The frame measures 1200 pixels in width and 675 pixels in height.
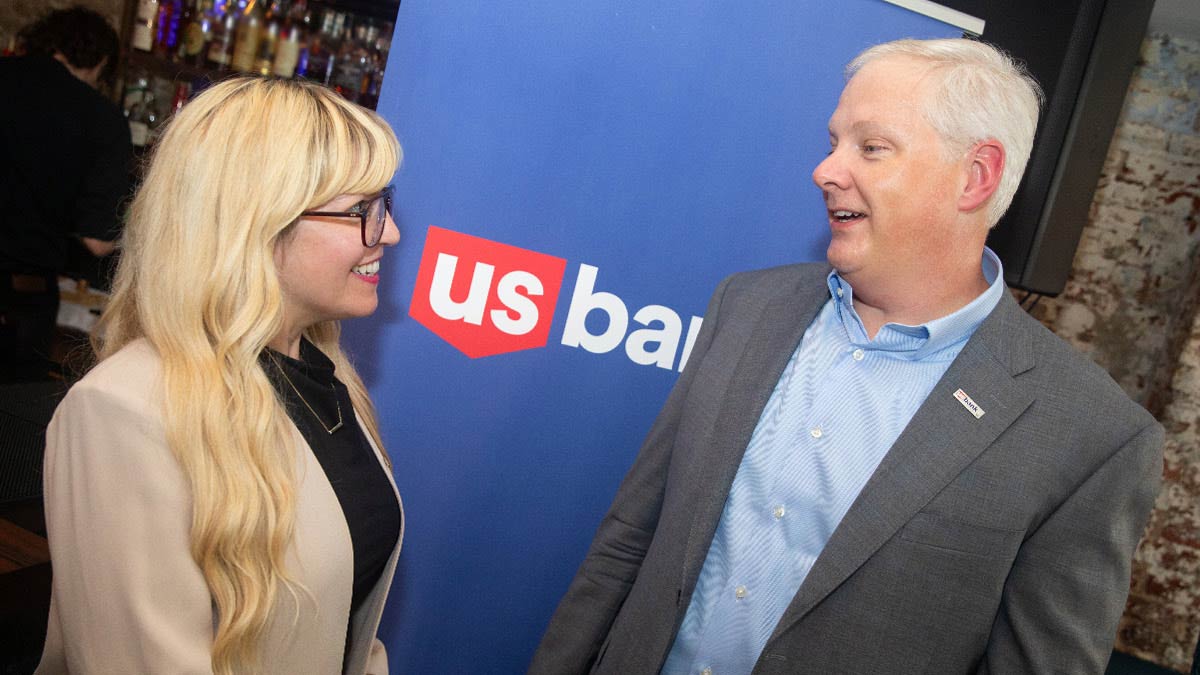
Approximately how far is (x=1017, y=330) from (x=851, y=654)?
0.60 m

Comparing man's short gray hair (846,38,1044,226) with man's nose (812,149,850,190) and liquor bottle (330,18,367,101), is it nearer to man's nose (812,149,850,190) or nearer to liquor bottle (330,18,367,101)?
man's nose (812,149,850,190)

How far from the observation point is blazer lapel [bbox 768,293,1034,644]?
1.45 meters

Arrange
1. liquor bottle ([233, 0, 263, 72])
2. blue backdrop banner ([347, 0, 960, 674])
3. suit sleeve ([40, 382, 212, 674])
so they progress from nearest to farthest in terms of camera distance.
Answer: suit sleeve ([40, 382, 212, 674]) → blue backdrop banner ([347, 0, 960, 674]) → liquor bottle ([233, 0, 263, 72])

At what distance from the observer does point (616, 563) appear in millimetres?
1771

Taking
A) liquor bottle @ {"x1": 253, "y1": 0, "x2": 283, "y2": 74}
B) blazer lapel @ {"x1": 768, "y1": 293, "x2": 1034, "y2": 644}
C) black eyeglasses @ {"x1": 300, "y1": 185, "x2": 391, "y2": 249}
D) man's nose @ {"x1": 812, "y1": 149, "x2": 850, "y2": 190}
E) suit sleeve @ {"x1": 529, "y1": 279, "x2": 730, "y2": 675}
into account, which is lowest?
suit sleeve @ {"x1": 529, "y1": 279, "x2": 730, "y2": 675}

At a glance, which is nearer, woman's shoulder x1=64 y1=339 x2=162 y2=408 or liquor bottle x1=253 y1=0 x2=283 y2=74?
woman's shoulder x1=64 y1=339 x2=162 y2=408

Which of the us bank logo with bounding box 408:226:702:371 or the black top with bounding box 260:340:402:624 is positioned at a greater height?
the us bank logo with bounding box 408:226:702:371

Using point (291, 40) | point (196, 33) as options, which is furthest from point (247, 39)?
point (196, 33)

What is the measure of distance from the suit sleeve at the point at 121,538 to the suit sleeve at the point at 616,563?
2.23ft

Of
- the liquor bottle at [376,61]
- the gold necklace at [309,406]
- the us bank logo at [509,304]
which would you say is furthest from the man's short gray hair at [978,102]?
the liquor bottle at [376,61]

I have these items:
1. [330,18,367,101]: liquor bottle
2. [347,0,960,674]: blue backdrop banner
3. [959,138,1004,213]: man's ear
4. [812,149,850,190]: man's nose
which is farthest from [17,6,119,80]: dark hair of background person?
[959,138,1004,213]: man's ear

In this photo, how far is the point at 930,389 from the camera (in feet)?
5.16

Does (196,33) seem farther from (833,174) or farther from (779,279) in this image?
(833,174)

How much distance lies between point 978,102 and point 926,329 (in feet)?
1.28
